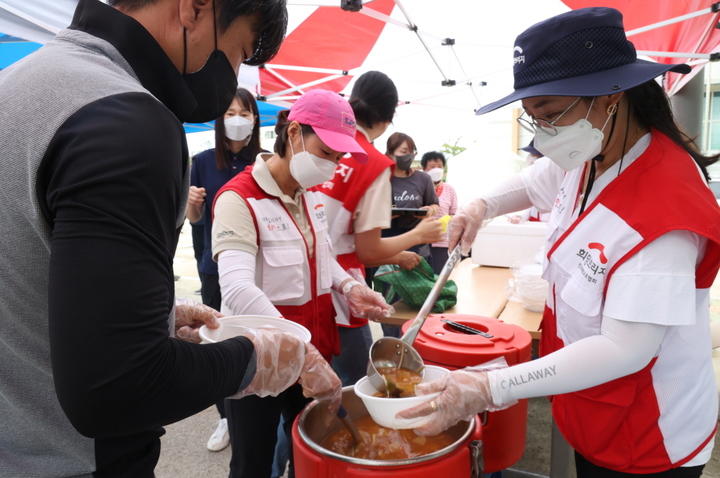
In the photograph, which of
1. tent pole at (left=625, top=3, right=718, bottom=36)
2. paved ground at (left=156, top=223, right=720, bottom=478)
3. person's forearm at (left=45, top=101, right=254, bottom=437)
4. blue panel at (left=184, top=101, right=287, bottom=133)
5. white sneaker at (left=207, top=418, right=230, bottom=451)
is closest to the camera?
person's forearm at (left=45, top=101, right=254, bottom=437)

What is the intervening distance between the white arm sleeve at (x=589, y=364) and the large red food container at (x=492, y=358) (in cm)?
38

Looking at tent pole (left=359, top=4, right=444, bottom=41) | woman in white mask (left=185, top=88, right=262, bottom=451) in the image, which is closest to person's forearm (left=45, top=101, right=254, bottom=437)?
woman in white mask (left=185, top=88, right=262, bottom=451)

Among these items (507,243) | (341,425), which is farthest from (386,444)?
(507,243)

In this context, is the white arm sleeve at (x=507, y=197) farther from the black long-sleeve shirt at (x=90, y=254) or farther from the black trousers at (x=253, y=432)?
the black long-sleeve shirt at (x=90, y=254)

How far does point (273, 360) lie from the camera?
0.87 meters

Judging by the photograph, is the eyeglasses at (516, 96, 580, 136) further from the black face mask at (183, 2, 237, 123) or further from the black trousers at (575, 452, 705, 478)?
the black trousers at (575, 452, 705, 478)

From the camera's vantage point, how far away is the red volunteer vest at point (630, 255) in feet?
3.16

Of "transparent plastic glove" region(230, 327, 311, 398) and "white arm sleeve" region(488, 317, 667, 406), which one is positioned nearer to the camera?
"transparent plastic glove" region(230, 327, 311, 398)

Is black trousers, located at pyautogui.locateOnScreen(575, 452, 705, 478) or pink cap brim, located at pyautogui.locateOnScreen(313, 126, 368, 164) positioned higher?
pink cap brim, located at pyautogui.locateOnScreen(313, 126, 368, 164)

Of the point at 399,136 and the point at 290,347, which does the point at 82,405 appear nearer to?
the point at 290,347

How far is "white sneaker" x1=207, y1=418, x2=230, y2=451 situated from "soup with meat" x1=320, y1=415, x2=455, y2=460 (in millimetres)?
1708

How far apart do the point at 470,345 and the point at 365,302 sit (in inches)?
23.8

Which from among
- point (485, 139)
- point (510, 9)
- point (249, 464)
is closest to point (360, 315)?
point (249, 464)

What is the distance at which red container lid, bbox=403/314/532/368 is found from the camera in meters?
1.47
